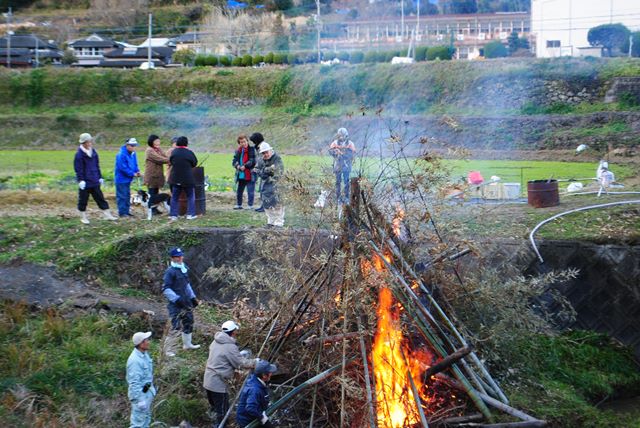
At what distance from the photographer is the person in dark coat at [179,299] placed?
40.9 feet

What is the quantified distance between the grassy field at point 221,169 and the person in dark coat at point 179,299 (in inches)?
312

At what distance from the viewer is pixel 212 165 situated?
31688 millimetres

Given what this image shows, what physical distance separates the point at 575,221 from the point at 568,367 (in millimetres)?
3854

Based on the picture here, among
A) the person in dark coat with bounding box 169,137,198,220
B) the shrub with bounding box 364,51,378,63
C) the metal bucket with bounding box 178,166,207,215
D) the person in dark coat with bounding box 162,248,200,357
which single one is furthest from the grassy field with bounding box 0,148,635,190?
the shrub with bounding box 364,51,378,63

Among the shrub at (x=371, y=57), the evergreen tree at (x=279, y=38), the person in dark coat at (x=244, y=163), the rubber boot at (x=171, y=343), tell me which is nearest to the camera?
the rubber boot at (x=171, y=343)

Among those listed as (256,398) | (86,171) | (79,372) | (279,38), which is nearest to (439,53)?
(279,38)

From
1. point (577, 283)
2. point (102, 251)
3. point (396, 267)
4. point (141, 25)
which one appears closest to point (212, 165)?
point (102, 251)

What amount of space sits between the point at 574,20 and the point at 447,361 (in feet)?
143

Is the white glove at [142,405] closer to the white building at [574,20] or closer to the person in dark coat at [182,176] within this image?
the person in dark coat at [182,176]

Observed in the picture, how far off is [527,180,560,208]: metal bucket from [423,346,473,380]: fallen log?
7939 mm

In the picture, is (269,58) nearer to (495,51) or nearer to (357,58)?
(357,58)

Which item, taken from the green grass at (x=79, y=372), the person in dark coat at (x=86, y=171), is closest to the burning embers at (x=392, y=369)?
the green grass at (x=79, y=372)

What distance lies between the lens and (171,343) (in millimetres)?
13016

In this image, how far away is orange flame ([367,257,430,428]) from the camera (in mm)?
10641
